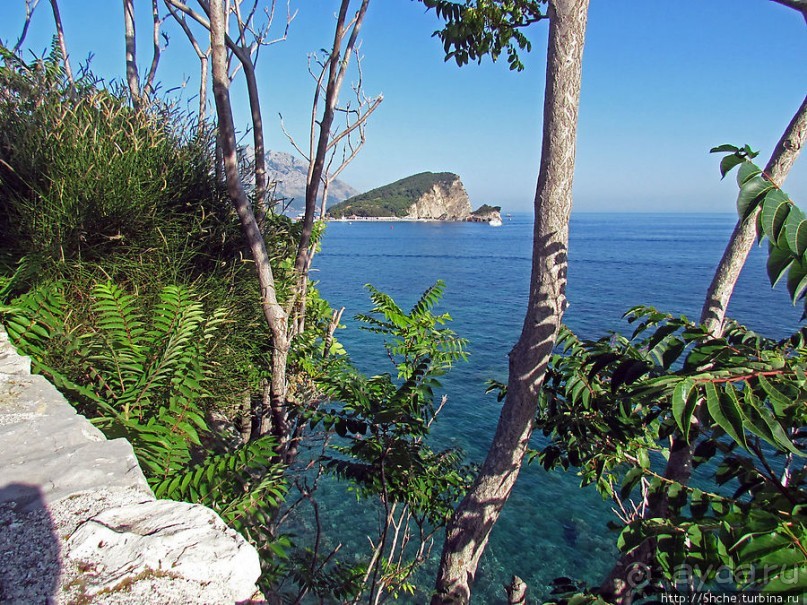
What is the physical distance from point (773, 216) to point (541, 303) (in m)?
1.54

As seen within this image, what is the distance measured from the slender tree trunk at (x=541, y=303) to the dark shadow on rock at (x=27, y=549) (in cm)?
232

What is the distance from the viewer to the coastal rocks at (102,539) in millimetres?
1307

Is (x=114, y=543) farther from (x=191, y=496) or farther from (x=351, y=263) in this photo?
(x=351, y=263)

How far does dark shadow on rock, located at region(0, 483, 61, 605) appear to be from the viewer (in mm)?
1274

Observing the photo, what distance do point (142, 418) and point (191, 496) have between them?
763mm

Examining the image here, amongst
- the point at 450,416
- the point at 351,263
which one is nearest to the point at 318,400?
the point at 450,416

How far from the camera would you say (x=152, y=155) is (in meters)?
4.78

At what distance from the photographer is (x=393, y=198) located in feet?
536

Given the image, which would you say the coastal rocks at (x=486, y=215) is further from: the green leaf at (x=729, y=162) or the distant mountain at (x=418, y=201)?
the green leaf at (x=729, y=162)

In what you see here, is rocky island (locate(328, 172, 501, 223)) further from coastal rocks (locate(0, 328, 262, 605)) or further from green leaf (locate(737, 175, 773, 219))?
green leaf (locate(737, 175, 773, 219))

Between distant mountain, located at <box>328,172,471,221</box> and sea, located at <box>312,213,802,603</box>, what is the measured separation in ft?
267

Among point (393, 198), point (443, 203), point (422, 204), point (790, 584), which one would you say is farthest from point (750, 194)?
point (393, 198)

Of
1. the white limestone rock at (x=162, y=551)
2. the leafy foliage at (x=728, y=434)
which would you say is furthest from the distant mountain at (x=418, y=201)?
the white limestone rock at (x=162, y=551)

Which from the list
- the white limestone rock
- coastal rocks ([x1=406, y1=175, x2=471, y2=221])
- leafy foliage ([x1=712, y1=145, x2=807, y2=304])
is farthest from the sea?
coastal rocks ([x1=406, y1=175, x2=471, y2=221])
